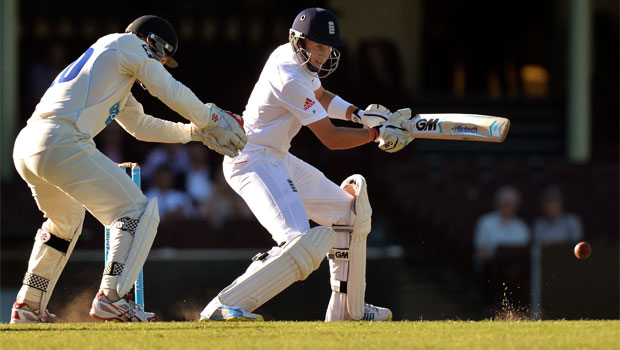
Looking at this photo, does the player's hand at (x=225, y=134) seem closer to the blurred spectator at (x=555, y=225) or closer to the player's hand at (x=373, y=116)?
the player's hand at (x=373, y=116)

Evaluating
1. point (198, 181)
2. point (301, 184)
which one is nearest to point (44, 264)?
point (301, 184)

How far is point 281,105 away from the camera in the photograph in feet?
19.5

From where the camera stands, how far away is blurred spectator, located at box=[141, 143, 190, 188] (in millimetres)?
10602

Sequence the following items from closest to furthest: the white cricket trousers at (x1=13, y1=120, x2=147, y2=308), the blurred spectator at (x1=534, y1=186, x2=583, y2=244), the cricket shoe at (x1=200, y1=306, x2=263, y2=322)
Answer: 1. the white cricket trousers at (x1=13, y1=120, x2=147, y2=308)
2. the cricket shoe at (x1=200, y1=306, x2=263, y2=322)
3. the blurred spectator at (x1=534, y1=186, x2=583, y2=244)

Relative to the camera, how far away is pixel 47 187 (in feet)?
18.6

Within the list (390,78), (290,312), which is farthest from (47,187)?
(390,78)

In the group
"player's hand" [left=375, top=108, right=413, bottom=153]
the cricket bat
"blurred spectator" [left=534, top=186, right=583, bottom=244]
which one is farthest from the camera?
"blurred spectator" [left=534, top=186, right=583, bottom=244]

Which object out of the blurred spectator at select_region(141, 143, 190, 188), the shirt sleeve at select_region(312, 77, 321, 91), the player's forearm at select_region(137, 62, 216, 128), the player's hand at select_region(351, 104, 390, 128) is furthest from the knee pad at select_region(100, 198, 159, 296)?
the blurred spectator at select_region(141, 143, 190, 188)

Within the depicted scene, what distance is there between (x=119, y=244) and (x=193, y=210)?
4.85 metres

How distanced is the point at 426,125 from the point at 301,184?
29.1 inches

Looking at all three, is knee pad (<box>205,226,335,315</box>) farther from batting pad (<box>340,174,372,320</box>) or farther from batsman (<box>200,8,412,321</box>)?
batting pad (<box>340,174,372,320</box>)

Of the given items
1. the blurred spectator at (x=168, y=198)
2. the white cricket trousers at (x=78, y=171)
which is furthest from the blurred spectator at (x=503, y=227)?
the white cricket trousers at (x=78, y=171)

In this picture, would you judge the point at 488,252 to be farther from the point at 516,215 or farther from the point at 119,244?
the point at 119,244

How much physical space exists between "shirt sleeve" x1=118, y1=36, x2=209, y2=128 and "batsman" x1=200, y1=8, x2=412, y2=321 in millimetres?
521
